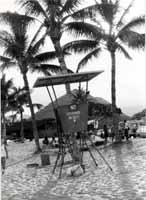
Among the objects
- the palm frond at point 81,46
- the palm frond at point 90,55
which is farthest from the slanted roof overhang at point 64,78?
the palm frond at point 90,55

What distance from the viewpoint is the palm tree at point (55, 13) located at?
12.9m

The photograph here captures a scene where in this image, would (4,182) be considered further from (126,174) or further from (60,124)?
(126,174)

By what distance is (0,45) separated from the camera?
64.7ft

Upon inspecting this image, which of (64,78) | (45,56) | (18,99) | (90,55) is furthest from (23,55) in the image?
(18,99)

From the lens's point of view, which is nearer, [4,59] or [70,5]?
[70,5]

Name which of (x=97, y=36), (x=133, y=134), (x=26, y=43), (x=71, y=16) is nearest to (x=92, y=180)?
(x=71, y=16)

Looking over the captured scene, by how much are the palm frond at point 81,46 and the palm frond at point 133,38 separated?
1536mm

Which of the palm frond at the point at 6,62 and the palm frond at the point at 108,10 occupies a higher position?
the palm frond at the point at 108,10

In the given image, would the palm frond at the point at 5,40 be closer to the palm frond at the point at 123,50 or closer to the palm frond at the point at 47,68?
the palm frond at the point at 47,68

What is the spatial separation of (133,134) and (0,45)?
37.7 ft

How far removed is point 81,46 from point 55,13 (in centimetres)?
477

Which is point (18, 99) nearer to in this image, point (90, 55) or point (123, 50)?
point (90, 55)

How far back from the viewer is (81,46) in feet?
58.0

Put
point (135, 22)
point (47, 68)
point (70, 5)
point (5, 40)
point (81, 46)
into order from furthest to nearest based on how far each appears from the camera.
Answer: point (47, 68) < point (5, 40) < point (81, 46) < point (135, 22) < point (70, 5)
